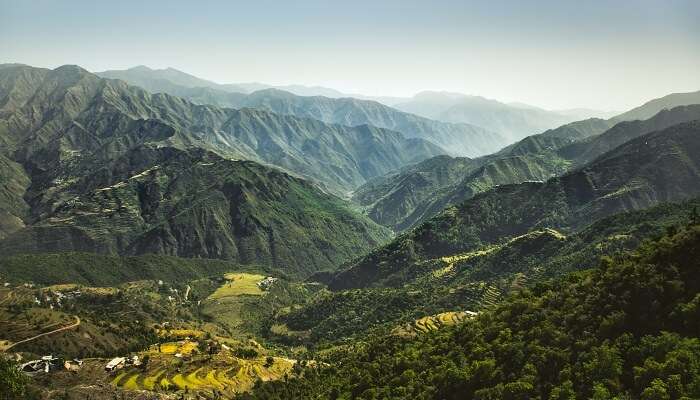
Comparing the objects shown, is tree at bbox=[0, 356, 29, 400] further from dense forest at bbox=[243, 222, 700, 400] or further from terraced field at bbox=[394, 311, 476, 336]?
terraced field at bbox=[394, 311, 476, 336]

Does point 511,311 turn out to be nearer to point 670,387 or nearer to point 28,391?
point 670,387

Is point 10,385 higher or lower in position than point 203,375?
higher

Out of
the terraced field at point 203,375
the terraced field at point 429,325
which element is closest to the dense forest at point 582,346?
the terraced field at point 429,325

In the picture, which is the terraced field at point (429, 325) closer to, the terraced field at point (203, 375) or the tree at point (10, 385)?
the terraced field at point (203, 375)

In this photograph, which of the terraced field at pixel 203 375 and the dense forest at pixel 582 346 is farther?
the terraced field at pixel 203 375

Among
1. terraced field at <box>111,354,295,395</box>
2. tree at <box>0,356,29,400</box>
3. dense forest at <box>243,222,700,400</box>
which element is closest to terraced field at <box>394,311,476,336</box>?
dense forest at <box>243,222,700,400</box>

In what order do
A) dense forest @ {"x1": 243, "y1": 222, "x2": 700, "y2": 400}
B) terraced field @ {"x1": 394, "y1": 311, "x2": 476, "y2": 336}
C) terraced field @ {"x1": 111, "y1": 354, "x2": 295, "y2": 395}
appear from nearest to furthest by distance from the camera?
dense forest @ {"x1": 243, "y1": 222, "x2": 700, "y2": 400} < terraced field @ {"x1": 111, "y1": 354, "x2": 295, "y2": 395} < terraced field @ {"x1": 394, "y1": 311, "x2": 476, "y2": 336}

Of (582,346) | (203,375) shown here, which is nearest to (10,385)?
(203,375)

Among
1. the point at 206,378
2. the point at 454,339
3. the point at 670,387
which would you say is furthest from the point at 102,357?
the point at 670,387

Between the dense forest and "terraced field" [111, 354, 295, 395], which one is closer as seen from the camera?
the dense forest

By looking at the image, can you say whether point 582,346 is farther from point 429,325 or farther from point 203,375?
point 203,375

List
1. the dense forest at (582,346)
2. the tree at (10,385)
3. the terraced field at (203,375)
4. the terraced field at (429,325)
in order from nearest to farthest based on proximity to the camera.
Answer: the dense forest at (582,346), the tree at (10,385), the terraced field at (203,375), the terraced field at (429,325)
